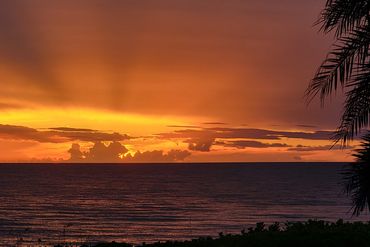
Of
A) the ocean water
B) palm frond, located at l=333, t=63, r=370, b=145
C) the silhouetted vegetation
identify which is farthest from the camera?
the ocean water

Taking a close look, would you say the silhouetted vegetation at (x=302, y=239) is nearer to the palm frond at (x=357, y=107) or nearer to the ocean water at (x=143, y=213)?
the palm frond at (x=357, y=107)

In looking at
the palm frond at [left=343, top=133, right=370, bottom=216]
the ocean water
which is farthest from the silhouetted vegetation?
the ocean water

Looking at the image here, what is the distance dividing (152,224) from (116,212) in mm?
16807

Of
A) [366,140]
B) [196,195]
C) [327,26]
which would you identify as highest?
[327,26]

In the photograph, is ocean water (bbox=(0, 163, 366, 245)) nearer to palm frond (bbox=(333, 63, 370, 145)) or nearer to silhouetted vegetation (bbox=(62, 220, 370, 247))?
silhouetted vegetation (bbox=(62, 220, 370, 247))

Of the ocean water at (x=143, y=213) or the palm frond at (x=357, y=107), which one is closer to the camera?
the palm frond at (x=357, y=107)

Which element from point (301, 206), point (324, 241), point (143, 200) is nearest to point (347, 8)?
point (324, 241)

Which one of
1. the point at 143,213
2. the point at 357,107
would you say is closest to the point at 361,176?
the point at 357,107

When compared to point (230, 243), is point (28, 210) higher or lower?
lower

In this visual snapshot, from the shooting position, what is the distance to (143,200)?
348 feet

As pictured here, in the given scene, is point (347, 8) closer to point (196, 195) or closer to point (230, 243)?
point (230, 243)

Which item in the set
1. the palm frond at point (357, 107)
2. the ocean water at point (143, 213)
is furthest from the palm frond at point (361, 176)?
the ocean water at point (143, 213)

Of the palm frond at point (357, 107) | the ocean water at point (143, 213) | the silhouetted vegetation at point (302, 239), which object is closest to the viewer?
the palm frond at point (357, 107)

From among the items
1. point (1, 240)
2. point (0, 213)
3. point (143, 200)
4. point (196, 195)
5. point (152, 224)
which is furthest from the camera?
point (196, 195)
